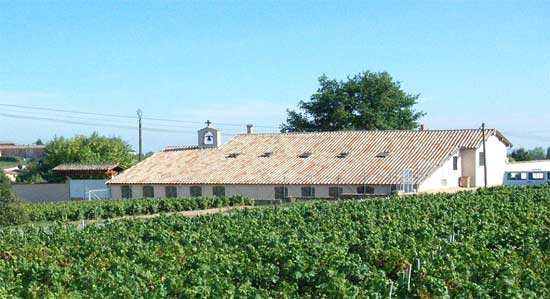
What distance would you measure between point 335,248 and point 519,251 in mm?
3917

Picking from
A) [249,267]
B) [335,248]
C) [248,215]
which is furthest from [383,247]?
[248,215]

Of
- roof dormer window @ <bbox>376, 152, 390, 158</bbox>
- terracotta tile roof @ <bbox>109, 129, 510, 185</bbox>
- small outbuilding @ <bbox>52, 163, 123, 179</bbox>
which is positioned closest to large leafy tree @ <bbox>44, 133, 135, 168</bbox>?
small outbuilding @ <bbox>52, 163, 123, 179</bbox>

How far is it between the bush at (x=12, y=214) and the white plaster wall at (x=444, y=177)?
20743 mm

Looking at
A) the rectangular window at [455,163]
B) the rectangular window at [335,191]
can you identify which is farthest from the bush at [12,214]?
the rectangular window at [455,163]

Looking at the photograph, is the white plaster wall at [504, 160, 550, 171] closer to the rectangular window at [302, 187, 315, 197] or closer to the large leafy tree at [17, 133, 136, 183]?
the rectangular window at [302, 187, 315, 197]

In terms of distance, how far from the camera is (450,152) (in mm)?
46406

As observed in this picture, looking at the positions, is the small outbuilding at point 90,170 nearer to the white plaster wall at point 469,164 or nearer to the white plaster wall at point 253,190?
the white plaster wall at point 253,190

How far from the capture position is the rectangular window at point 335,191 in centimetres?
4453

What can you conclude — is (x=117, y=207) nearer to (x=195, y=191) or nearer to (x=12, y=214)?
(x=12, y=214)

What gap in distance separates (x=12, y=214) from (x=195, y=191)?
1518 centimetres

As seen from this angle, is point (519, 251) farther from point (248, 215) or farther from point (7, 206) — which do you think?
point (7, 206)

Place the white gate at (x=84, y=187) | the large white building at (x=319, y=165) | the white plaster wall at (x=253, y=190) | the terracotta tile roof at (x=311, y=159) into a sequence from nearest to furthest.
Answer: the white plaster wall at (x=253, y=190) < the large white building at (x=319, y=165) < the terracotta tile roof at (x=311, y=159) < the white gate at (x=84, y=187)

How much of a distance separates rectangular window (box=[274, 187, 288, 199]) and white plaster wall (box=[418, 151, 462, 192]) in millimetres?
7657

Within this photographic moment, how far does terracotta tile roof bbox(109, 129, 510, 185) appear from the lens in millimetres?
45219
